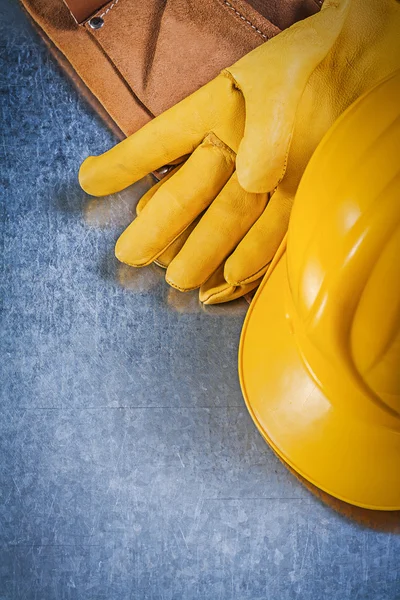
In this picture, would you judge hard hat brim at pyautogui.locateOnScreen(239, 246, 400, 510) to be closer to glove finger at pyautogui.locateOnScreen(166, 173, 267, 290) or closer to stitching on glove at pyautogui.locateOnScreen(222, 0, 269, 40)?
glove finger at pyautogui.locateOnScreen(166, 173, 267, 290)

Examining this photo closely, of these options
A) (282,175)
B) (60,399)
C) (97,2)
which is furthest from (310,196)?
(97,2)

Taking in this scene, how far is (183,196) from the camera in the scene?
1204 millimetres

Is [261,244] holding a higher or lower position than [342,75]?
lower

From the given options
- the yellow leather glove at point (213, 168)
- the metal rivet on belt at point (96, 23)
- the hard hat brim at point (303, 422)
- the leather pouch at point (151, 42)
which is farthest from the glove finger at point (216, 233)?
the metal rivet on belt at point (96, 23)

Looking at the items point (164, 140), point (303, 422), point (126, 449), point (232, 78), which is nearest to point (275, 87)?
point (232, 78)

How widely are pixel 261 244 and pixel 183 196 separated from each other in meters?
0.15

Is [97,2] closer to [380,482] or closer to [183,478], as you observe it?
[183,478]

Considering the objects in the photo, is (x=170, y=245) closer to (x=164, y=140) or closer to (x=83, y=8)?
(x=164, y=140)

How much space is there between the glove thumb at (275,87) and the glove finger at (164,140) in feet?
0.16

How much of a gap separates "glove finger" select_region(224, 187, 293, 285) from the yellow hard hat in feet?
0.19

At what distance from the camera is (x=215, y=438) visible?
117 centimetres

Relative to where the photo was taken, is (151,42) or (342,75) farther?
(151,42)

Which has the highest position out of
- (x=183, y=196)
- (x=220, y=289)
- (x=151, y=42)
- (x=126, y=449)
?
(x=151, y=42)

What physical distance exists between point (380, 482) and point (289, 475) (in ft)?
0.49
